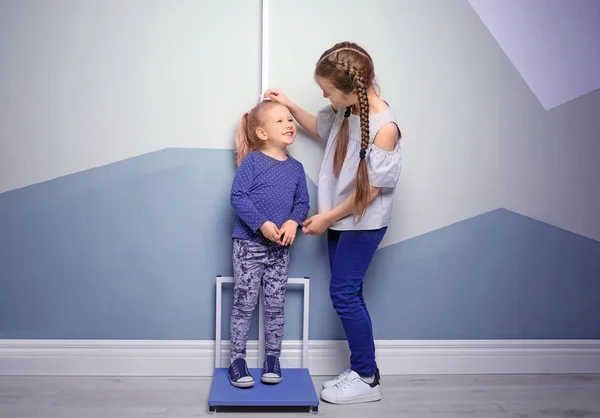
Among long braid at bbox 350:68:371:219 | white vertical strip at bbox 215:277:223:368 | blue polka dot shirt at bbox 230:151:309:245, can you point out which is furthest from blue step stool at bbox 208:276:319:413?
long braid at bbox 350:68:371:219

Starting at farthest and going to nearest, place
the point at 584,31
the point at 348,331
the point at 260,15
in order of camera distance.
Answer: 1. the point at 584,31
2. the point at 260,15
3. the point at 348,331

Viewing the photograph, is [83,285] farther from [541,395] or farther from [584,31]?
[584,31]

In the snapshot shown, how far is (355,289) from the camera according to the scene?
2.25m

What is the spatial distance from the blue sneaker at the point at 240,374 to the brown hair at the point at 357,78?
0.63 meters

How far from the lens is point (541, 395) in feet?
7.64

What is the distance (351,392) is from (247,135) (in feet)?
3.02

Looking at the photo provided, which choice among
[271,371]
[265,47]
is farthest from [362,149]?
[271,371]

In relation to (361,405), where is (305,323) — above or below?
above

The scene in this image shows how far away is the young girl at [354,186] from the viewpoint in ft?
6.97

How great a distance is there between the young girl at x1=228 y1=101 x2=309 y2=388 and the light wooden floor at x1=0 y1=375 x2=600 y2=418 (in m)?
0.22

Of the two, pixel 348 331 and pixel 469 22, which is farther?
pixel 469 22

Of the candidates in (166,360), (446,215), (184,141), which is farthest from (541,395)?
(184,141)

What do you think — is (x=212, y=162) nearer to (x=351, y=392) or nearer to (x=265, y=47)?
(x=265, y=47)

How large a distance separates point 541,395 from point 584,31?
4.39 ft
